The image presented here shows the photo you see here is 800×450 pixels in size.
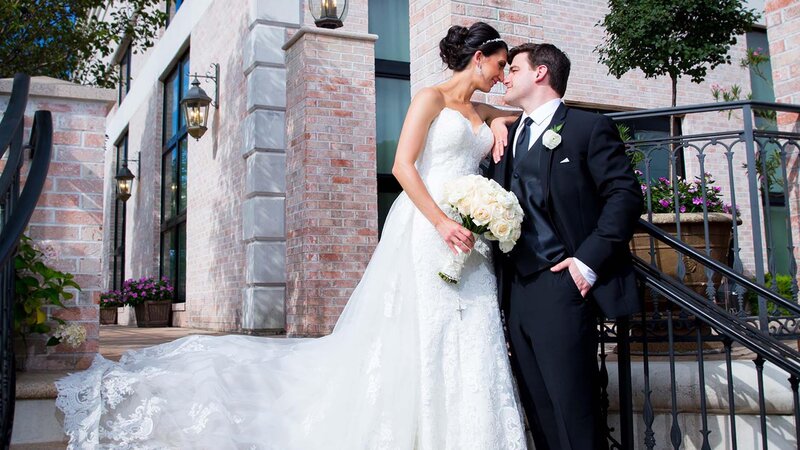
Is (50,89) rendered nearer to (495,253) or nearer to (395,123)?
(495,253)

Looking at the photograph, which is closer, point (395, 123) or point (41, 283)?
point (41, 283)

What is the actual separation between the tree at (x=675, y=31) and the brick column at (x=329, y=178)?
139 inches

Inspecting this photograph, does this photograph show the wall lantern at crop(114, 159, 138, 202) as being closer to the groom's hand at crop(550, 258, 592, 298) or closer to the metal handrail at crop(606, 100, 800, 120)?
the metal handrail at crop(606, 100, 800, 120)

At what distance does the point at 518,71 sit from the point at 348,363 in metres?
1.50

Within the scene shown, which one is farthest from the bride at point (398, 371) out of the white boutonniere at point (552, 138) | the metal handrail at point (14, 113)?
the metal handrail at point (14, 113)

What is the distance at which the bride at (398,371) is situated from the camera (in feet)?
9.23

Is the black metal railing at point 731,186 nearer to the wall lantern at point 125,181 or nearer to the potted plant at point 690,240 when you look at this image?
the potted plant at point 690,240

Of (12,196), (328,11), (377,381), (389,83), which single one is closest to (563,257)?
(377,381)

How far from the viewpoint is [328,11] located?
7789mm

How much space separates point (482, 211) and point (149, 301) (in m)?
11.1

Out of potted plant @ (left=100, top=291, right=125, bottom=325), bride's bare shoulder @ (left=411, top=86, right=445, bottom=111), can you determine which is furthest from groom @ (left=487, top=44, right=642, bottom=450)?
potted plant @ (left=100, top=291, right=125, bottom=325)

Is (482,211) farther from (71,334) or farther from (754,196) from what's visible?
(754,196)

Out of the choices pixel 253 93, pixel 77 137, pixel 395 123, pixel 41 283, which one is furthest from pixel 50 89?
pixel 395 123

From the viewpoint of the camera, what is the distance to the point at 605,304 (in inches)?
106
